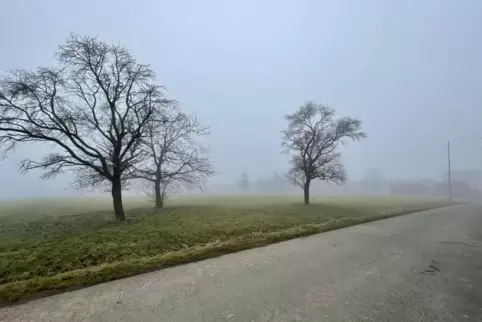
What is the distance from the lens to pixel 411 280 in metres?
5.67

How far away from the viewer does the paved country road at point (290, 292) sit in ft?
13.4

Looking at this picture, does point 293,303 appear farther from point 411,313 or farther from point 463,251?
point 463,251

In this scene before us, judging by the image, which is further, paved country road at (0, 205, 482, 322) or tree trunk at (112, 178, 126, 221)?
tree trunk at (112, 178, 126, 221)

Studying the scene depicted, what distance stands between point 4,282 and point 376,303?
25.9ft

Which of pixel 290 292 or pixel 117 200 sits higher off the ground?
pixel 117 200

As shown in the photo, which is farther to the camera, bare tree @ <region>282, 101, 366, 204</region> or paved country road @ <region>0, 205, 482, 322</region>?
bare tree @ <region>282, 101, 366, 204</region>

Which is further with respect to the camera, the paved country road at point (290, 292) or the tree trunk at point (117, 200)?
the tree trunk at point (117, 200)

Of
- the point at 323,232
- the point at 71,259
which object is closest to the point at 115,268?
the point at 71,259

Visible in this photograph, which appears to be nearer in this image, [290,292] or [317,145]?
[290,292]

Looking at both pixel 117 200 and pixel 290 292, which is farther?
pixel 117 200

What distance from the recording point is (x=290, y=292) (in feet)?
16.1

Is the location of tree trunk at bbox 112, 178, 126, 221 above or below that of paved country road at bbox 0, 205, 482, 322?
above

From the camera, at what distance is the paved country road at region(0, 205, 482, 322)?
160 inches

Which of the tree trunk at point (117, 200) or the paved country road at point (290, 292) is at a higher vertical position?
the tree trunk at point (117, 200)
